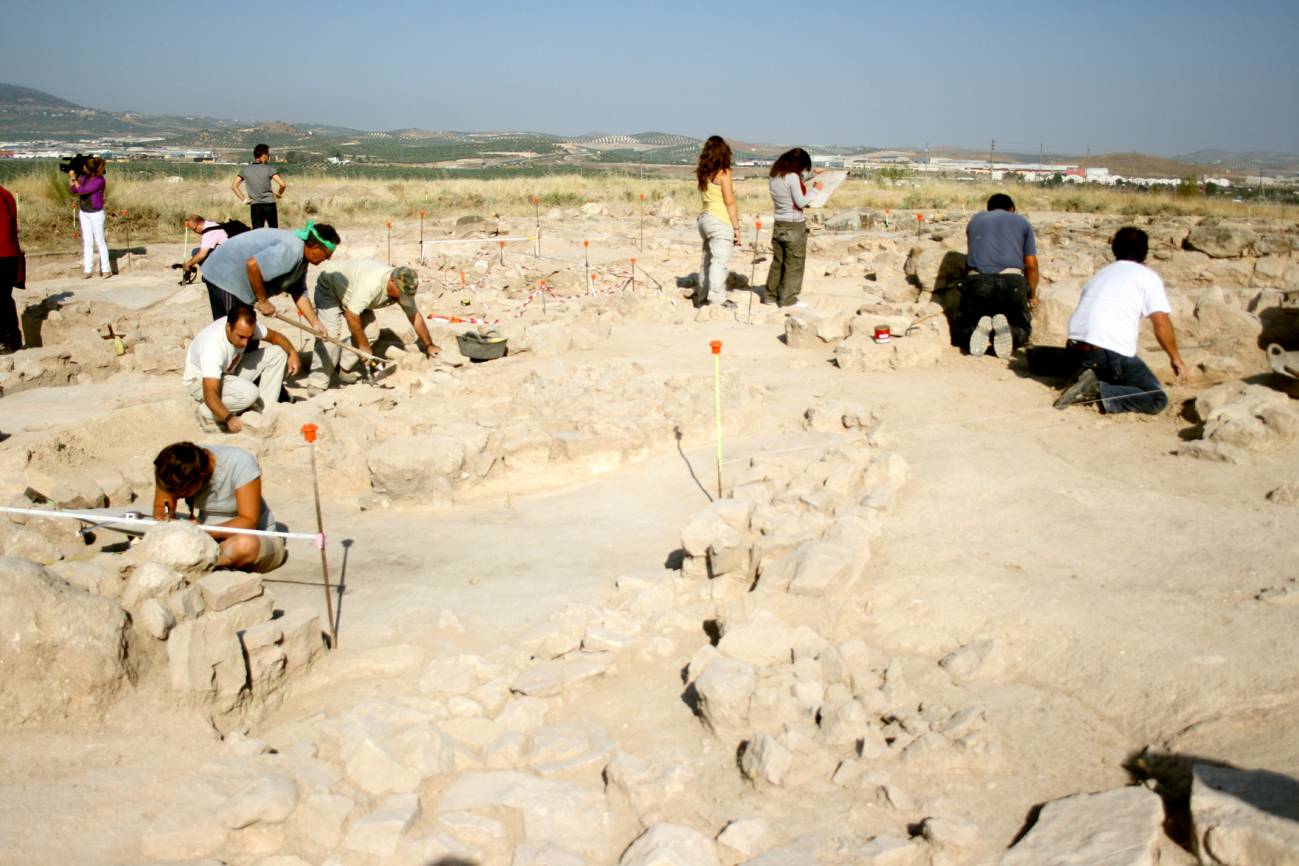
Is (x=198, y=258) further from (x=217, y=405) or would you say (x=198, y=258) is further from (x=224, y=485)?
(x=224, y=485)

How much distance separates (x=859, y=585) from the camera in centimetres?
448

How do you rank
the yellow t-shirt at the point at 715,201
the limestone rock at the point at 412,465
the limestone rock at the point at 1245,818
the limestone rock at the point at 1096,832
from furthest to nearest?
the yellow t-shirt at the point at 715,201, the limestone rock at the point at 412,465, the limestone rock at the point at 1096,832, the limestone rock at the point at 1245,818

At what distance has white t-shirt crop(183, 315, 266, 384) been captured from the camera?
6.85 meters

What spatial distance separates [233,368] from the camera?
7.33m

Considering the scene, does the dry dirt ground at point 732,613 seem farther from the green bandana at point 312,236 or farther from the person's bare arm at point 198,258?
the person's bare arm at point 198,258

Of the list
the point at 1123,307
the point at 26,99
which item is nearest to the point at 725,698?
the point at 1123,307

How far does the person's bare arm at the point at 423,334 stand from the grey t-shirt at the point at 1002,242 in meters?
4.89

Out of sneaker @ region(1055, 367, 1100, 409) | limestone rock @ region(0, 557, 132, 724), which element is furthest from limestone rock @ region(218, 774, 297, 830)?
sneaker @ region(1055, 367, 1100, 409)

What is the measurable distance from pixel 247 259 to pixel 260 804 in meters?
5.44

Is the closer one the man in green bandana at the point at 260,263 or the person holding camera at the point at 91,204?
the man in green bandana at the point at 260,263

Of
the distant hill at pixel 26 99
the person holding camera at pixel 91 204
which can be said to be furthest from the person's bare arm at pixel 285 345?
the distant hill at pixel 26 99

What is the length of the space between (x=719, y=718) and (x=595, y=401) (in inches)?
157

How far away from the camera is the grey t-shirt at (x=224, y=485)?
5145 mm

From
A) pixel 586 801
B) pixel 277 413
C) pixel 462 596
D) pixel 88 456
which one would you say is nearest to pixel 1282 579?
pixel 586 801
